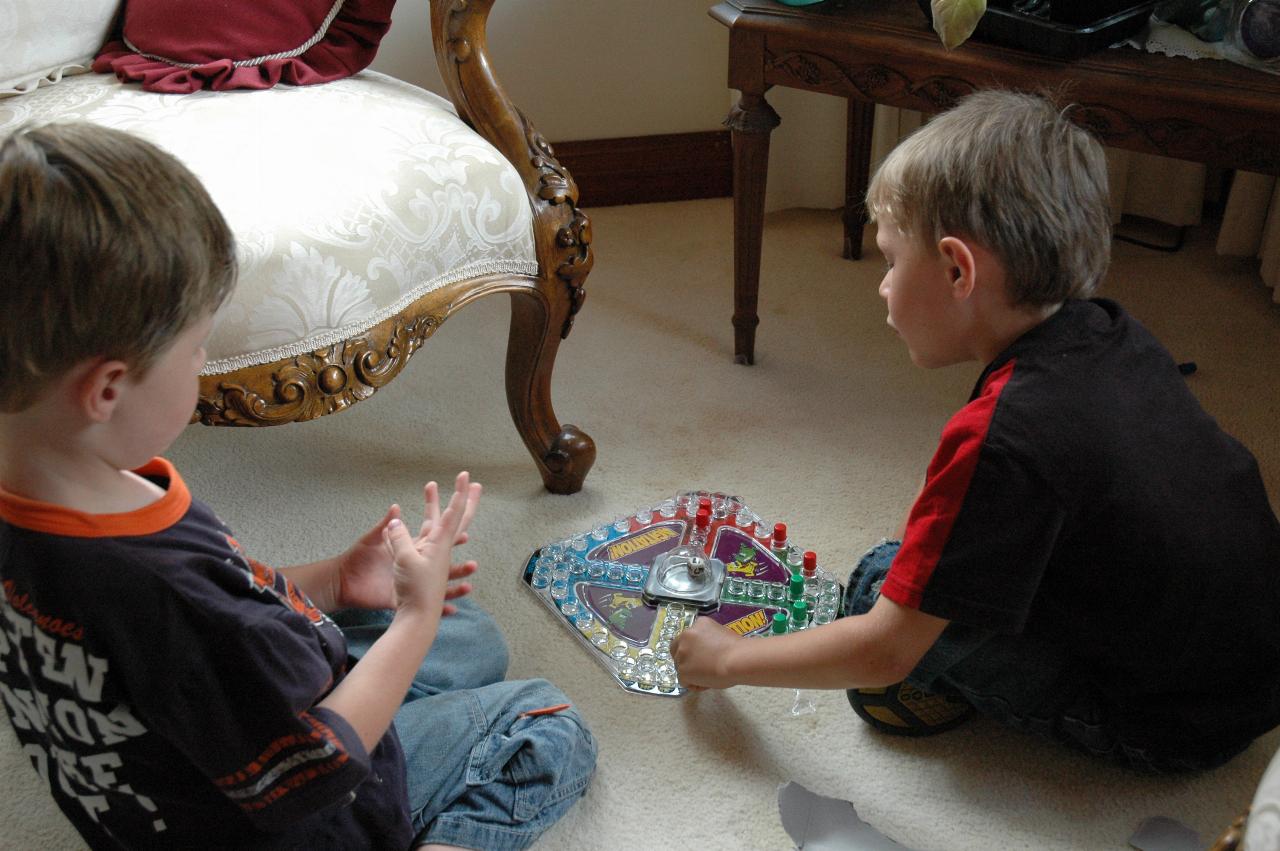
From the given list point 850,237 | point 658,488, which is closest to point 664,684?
point 658,488

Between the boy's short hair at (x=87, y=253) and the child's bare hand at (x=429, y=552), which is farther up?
the boy's short hair at (x=87, y=253)

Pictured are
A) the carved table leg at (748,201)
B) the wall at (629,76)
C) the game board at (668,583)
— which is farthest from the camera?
the wall at (629,76)

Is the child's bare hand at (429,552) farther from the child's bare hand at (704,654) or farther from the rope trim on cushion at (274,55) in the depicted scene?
the rope trim on cushion at (274,55)

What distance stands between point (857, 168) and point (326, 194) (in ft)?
3.65

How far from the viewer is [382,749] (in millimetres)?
946

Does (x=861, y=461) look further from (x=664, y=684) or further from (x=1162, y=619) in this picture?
(x=1162, y=619)

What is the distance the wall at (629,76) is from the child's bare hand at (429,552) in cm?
138

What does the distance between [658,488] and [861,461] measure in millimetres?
273

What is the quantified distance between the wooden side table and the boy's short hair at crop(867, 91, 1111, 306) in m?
0.34

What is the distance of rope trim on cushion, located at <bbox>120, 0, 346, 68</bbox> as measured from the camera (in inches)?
52.3

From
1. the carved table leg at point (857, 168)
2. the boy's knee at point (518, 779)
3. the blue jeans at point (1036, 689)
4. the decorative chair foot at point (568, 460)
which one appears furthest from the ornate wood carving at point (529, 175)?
the carved table leg at point (857, 168)

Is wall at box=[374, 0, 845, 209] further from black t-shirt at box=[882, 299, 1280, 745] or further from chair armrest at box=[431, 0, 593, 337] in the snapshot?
black t-shirt at box=[882, 299, 1280, 745]

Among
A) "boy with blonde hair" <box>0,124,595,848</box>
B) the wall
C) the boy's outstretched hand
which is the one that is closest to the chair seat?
the boy's outstretched hand

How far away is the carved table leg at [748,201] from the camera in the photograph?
159cm
